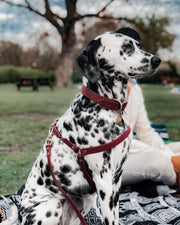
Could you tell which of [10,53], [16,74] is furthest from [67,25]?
[10,53]

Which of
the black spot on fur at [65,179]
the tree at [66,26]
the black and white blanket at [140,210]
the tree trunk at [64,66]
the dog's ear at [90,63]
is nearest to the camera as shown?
the dog's ear at [90,63]

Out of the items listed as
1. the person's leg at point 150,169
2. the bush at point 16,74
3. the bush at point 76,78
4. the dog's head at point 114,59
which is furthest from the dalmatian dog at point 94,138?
the bush at point 16,74

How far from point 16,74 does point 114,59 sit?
31.4 metres

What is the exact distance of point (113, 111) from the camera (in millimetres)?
2145

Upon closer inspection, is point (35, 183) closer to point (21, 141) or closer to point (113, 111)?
point (113, 111)

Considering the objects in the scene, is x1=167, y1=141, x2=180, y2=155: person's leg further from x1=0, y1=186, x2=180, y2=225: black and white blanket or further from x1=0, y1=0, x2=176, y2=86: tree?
x1=0, y1=0, x2=176, y2=86: tree

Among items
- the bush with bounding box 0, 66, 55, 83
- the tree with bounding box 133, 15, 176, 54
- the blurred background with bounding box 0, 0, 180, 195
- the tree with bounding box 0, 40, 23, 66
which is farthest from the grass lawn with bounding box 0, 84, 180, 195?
the tree with bounding box 0, 40, 23, 66

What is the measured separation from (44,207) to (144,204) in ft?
5.44

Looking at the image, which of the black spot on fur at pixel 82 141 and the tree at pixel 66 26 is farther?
the tree at pixel 66 26

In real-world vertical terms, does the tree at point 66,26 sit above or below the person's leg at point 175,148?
above

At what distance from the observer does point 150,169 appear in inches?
141

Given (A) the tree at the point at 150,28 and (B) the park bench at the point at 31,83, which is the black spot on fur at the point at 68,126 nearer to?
(B) the park bench at the point at 31,83

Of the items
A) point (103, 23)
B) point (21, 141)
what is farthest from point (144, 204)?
point (103, 23)

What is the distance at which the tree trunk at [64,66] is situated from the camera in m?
23.1
